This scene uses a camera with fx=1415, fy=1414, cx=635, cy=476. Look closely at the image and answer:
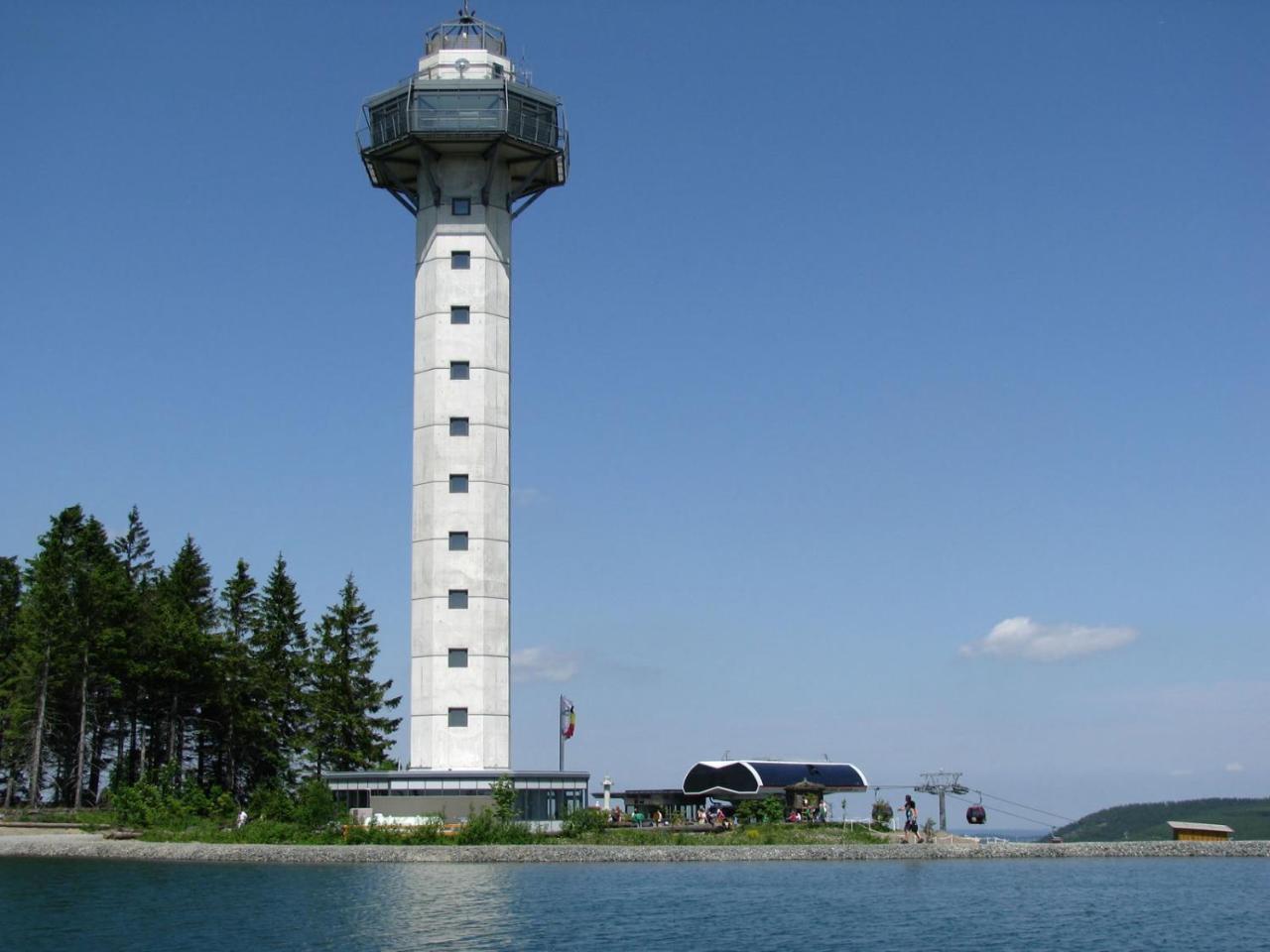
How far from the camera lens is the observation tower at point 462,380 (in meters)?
73.0

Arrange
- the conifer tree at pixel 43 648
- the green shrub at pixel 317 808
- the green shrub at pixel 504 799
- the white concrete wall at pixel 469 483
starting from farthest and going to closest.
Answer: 1. the conifer tree at pixel 43 648
2. the white concrete wall at pixel 469 483
3. the green shrub at pixel 317 808
4. the green shrub at pixel 504 799

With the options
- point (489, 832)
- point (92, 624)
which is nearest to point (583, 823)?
point (489, 832)

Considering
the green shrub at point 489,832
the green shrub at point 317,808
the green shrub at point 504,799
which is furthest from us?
the green shrub at point 317,808

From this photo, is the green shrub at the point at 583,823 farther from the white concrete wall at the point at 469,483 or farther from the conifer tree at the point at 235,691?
the conifer tree at the point at 235,691

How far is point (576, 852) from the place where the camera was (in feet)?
198

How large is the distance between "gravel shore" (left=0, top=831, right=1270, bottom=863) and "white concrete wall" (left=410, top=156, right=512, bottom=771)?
12066mm

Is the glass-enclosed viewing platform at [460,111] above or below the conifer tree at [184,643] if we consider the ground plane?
above

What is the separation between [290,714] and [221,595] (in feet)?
29.0

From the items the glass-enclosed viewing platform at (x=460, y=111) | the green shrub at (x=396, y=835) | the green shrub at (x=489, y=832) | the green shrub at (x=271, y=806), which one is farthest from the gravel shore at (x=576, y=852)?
the glass-enclosed viewing platform at (x=460, y=111)

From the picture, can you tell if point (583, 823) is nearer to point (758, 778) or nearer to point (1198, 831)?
point (758, 778)

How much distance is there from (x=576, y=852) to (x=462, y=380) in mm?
27479

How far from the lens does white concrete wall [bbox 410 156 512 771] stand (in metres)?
73.2

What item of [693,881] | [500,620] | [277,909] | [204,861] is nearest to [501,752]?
[500,620]

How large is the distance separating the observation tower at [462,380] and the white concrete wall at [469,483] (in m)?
0.07
